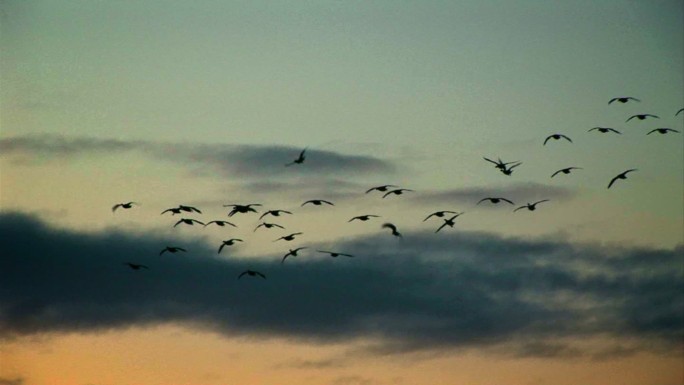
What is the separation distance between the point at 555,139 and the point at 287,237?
94.7ft

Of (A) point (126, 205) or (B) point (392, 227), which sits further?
(A) point (126, 205)

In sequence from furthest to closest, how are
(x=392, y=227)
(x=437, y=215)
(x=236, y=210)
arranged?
(x=437, y=215)
(x=236, y=210)
(x=392, y=227)

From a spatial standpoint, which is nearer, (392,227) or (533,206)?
(392,227)

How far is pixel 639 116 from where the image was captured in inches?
4550

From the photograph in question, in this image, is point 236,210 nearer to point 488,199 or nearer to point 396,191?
point 396,191

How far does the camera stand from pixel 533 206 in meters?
119

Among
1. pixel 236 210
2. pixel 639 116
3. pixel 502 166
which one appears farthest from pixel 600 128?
pixel 236 210

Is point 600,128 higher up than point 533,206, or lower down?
higher up

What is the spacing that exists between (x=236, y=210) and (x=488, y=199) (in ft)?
80.3

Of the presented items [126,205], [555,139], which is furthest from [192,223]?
[555,139]

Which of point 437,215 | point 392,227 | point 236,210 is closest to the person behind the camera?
point 392,227

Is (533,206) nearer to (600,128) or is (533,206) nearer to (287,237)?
(600,128)

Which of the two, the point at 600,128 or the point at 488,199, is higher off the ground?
the point at 600,128

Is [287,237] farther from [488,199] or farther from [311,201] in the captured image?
[488,199]
